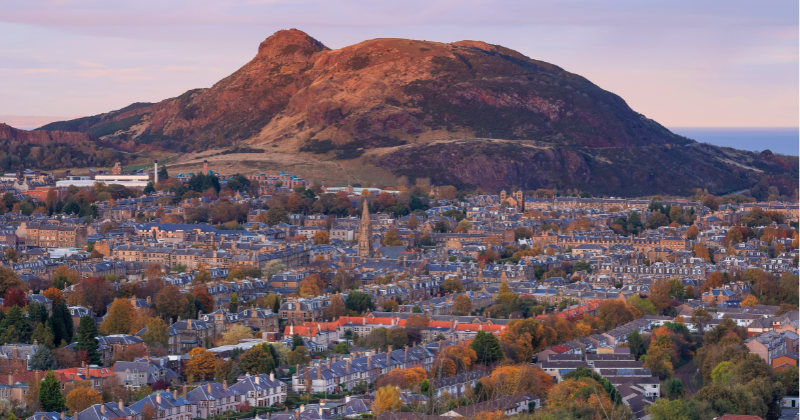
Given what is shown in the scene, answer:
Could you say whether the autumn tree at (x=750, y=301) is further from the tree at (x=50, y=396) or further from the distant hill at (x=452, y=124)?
the distant hill at (x=452, y=124)

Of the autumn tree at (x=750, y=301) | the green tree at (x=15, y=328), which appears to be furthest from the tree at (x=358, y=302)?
the autumn tree at (x=750, y=301)

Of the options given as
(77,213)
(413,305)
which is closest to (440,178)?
(77,213)

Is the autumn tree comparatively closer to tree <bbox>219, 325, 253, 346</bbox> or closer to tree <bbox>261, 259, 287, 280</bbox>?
tree <bbox>219, 325, 253, 346</bbox>

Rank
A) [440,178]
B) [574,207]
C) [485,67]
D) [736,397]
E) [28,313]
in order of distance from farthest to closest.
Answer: [485,67], [440,178], [574,207], [28,313], [736,397]

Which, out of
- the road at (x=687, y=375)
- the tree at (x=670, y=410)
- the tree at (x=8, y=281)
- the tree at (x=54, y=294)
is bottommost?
the road at (x=687, y=375)

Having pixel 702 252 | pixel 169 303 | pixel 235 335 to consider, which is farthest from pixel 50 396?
pixel 702 252

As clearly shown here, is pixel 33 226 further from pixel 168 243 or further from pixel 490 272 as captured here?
pixel 490 272
